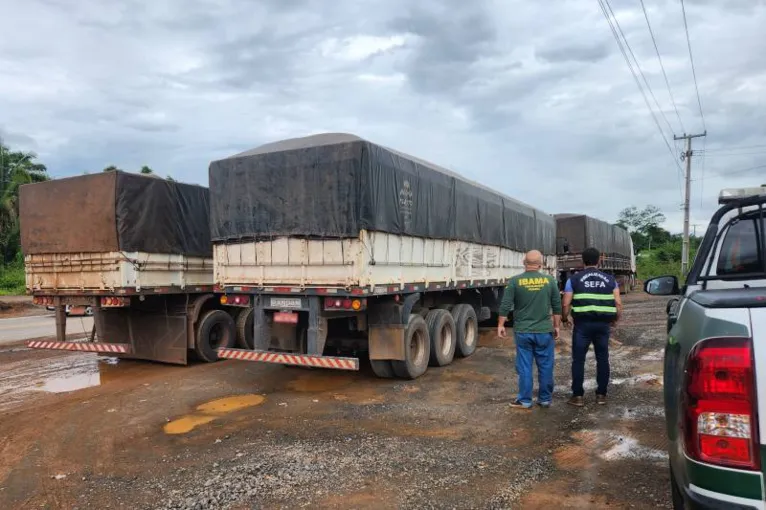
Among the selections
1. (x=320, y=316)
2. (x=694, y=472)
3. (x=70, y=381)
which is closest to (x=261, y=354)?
(x=320, y=316)

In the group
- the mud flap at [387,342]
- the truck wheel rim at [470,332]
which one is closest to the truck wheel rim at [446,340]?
the truck wheel rim at [470,332]

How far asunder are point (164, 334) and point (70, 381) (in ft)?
4.94

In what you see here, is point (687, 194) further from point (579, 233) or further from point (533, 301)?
point (533, 301)

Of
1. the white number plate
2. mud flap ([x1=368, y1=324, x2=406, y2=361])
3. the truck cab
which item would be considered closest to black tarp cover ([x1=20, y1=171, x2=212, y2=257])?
the white number plate

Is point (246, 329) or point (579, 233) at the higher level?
point (579, 233)

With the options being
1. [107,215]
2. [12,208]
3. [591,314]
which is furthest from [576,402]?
[12,208]

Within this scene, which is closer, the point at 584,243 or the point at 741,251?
the point at 741,251

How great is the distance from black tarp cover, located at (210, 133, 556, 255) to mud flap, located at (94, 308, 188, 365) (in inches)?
87.4

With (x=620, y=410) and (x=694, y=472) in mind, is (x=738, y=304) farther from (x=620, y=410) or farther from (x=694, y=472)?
(x=620, y=410)

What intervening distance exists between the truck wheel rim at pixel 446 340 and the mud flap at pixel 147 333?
427 centimetres

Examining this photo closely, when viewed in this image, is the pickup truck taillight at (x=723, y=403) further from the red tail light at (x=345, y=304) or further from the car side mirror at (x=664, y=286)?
the red tail light at (x=345, y=304)

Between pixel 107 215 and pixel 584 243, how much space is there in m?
18.6

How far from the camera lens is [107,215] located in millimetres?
7953

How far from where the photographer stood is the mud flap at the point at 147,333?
9.05m
